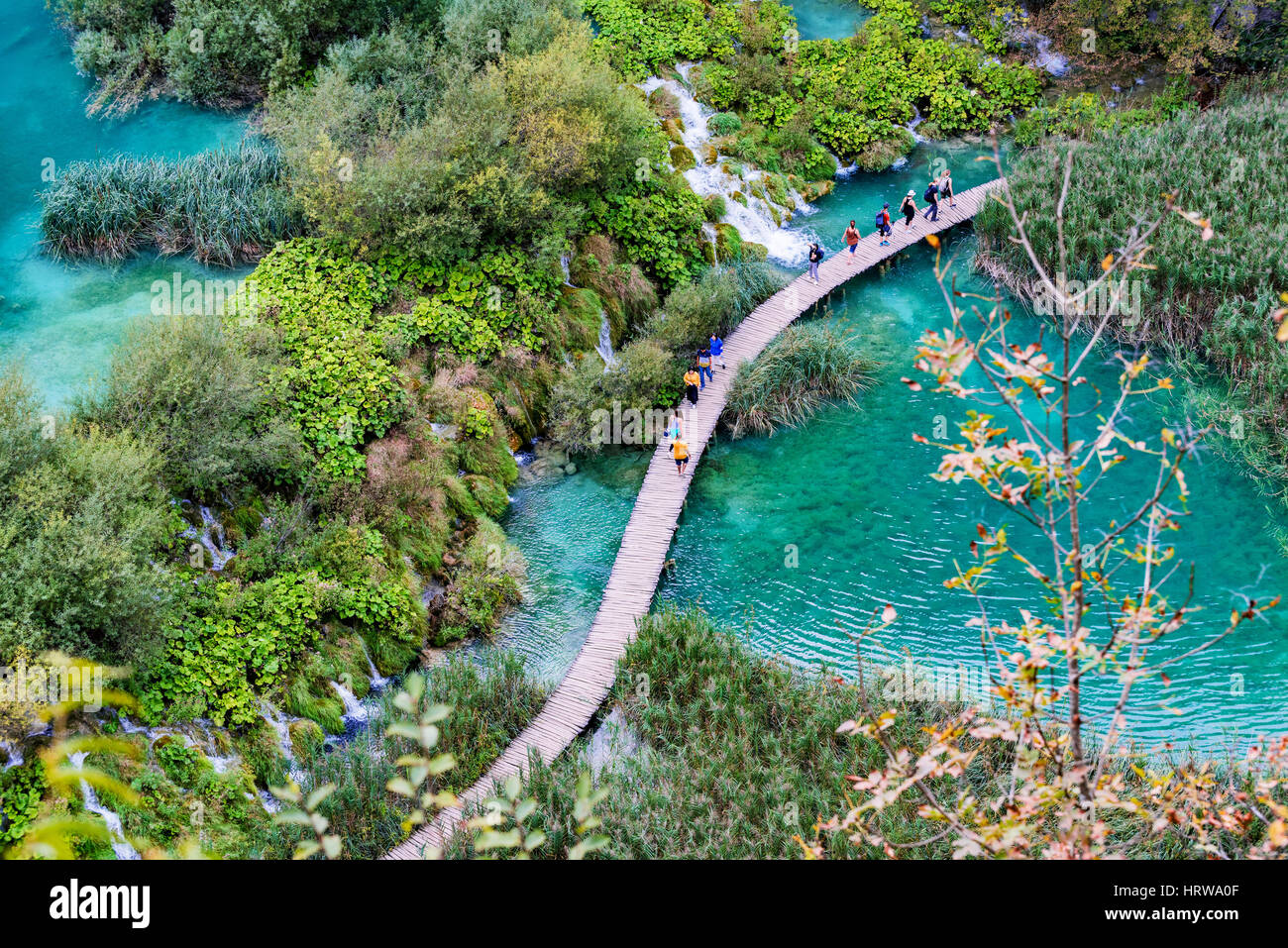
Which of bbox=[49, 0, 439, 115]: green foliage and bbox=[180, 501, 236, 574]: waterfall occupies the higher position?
bbox=[49, 0, 439, 115]: green foliage

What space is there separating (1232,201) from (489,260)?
51.9 feet

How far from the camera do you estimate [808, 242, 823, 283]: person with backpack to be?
22359 mm

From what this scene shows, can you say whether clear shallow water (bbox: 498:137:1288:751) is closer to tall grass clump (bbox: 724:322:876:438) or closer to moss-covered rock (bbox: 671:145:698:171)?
tall grass clump (bbox: 724:322:876:438)

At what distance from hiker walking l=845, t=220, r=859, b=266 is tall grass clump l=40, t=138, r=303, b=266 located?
11699mm

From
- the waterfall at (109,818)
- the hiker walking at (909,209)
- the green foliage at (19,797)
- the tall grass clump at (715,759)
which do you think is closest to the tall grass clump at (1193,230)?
the hiker walking at (909,209)

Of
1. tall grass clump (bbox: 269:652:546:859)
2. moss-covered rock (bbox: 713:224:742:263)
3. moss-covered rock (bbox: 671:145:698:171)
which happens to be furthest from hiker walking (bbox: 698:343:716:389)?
tall grass clump (bbox: 269:652:546:859)

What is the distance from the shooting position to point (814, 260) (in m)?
22.5

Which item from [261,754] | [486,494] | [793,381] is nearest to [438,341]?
[486,494]

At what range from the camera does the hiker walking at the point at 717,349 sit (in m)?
20.5

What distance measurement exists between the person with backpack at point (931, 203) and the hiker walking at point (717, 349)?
673cm

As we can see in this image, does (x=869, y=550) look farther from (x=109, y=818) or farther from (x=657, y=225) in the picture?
(x=109, y=818)

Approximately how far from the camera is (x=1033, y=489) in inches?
297

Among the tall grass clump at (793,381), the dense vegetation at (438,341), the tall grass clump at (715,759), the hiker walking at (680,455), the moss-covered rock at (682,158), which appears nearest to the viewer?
the tall grass clump at (715,759)

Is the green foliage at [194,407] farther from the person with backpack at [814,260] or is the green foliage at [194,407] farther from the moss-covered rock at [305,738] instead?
the person with backpack at [814,260]
